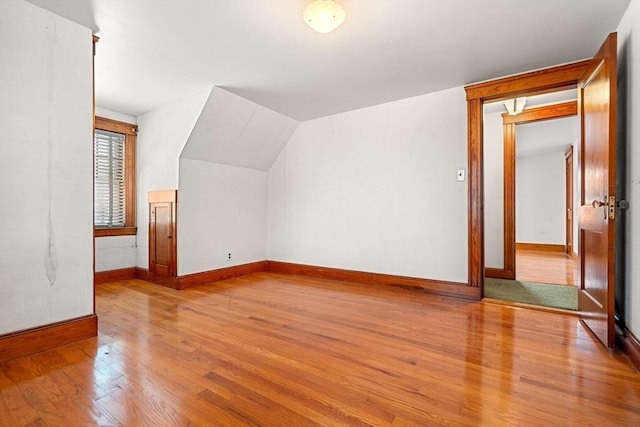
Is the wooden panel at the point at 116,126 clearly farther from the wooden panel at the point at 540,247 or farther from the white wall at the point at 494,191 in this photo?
the wooden panel at the point at 540,247

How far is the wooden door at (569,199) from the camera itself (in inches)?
258

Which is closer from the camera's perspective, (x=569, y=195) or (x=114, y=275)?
(x=114, y=275)

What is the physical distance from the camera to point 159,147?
394 cm

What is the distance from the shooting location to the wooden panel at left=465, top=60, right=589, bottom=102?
2.76 metres

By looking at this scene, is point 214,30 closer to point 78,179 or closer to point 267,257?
point 78,179

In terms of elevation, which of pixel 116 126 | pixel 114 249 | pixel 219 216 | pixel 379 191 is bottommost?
pixel 114 249

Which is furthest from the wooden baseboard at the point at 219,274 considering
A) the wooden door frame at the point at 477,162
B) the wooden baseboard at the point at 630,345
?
the wooden baseboard at the point at 630,345

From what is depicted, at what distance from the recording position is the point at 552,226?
7375 millimetres

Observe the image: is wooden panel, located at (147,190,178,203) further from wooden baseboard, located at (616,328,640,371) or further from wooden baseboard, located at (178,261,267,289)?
wooden baseboard, located at (616,328,640,371)

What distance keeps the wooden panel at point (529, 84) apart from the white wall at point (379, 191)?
0.67 feet

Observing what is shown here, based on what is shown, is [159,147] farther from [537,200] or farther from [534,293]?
[537,200]

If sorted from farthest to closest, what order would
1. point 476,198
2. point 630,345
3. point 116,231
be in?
point 116,231 → point 476,198 → point 630,345

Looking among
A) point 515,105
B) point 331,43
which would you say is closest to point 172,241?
point 331,43

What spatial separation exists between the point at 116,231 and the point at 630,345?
5.29 metres
